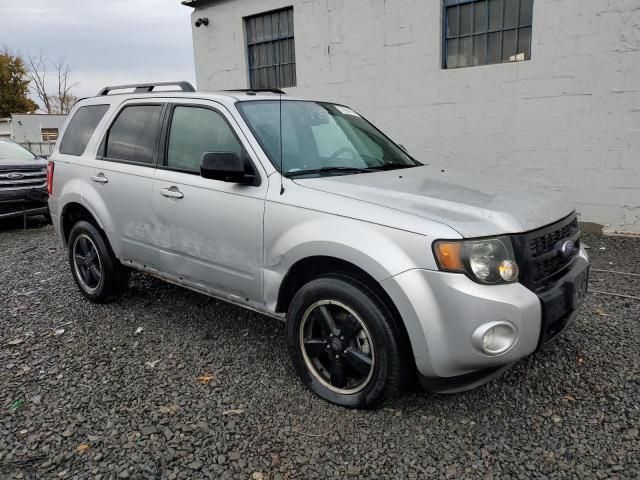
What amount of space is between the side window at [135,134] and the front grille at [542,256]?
2.81 metres

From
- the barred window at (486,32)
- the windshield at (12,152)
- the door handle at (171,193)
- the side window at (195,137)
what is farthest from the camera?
the windshield at (12,152)

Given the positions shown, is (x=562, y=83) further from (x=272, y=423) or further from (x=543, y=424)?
(x=272, y=423)

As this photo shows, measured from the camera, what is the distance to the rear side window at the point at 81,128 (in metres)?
4.65

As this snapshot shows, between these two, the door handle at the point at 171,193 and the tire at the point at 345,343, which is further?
the door handle at the point at 171,193

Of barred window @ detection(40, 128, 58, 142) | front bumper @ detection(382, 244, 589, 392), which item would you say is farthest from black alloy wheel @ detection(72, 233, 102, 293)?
barred window @ detection(40, 128, 58, 142)

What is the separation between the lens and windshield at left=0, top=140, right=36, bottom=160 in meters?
9.36

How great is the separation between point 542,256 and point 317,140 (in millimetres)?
1718

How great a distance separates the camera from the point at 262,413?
116 inches

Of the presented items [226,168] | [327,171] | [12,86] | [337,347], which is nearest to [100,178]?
[226,168]

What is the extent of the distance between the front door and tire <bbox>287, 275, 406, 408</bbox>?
0.42m

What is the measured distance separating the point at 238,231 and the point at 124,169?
1.48 meters

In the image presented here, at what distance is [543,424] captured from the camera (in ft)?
9.12

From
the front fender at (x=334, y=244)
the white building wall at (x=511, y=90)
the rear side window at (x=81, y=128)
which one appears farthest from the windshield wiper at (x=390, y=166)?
the white building wall at (x=511, y=90)

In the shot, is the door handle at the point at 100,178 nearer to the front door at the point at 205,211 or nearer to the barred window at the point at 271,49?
the front door at the point at 205,211
